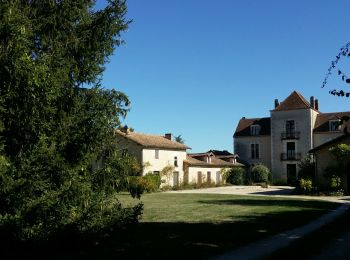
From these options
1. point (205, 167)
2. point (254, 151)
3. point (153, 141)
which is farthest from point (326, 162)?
point (254, 151)

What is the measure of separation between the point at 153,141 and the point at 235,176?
1441cm

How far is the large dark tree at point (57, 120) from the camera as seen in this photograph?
10117 mm

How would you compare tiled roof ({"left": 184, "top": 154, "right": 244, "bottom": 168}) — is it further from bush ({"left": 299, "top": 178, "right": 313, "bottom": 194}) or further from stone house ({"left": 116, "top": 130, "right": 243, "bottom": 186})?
bush ({"left": 299, "top": 178, "right": 313, "bottom": 194})

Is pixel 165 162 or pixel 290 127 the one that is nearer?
pixel 165 162

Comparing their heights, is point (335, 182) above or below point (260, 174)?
below

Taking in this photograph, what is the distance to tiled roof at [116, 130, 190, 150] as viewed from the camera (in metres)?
45.3

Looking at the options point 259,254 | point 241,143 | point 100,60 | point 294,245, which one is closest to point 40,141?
point 100,60

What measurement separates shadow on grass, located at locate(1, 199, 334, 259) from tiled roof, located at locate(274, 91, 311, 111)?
42209 mm

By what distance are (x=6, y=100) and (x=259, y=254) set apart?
662 centimetres

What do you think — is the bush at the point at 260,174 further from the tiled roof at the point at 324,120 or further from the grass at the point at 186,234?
the grass at the point at 186,234

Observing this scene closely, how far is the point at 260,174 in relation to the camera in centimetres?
5647

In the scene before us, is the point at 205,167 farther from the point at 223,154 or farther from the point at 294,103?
the point at 294,103

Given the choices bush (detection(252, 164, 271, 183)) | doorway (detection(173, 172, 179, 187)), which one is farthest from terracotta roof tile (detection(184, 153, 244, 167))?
bush (detection(252, 164, 271, 183))

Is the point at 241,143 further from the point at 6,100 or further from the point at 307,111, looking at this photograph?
the point at 6,100
